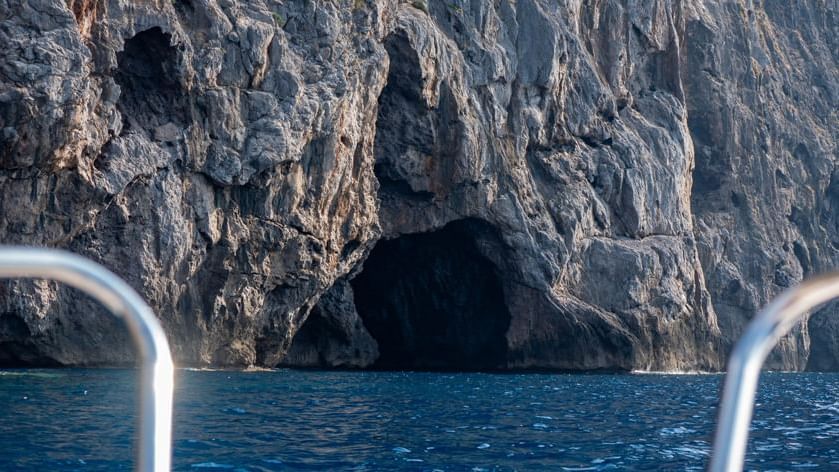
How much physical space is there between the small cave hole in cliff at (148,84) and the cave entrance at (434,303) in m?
15.0

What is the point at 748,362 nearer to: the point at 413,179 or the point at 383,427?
the point at 383,427

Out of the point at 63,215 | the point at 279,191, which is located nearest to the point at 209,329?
the point at 279,191

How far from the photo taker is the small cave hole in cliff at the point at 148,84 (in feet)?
99.0

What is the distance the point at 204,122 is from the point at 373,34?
800 centimetres

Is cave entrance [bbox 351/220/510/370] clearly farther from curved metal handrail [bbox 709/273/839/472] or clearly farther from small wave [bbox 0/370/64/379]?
curved metal handrail [bbox 709/273/839/472]

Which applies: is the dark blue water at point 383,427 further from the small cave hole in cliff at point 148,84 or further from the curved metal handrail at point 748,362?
the curved metal handrail at point 748,362

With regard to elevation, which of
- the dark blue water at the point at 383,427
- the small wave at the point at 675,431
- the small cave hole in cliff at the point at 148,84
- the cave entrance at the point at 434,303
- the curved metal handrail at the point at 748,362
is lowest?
the small wave at the point at 675,431

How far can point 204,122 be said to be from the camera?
31234 mm

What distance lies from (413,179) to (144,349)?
3661 cm

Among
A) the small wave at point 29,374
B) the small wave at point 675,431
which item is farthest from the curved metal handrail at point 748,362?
the small wave at point 29,374

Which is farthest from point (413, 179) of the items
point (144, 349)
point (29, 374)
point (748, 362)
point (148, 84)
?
point (748, 362)

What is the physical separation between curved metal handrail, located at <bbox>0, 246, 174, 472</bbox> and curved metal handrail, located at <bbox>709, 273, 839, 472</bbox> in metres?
1.61

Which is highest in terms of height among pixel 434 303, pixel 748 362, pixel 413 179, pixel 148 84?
pixel 148 84

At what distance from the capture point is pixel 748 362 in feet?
9.79
